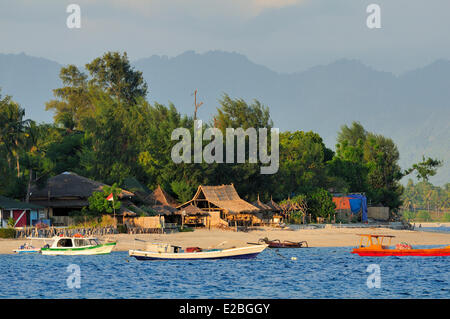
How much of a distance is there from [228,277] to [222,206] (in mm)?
31519

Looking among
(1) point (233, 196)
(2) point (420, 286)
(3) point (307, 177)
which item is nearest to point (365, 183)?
(3) point (307, 177)

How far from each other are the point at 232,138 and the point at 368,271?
138ft

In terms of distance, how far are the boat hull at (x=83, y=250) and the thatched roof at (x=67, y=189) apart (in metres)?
17.1

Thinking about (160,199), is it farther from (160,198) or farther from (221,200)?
(221,200)

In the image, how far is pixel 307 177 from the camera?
87.8 meters

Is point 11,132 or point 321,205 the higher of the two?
point 11,132

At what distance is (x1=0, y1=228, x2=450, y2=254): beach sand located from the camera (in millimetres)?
49625

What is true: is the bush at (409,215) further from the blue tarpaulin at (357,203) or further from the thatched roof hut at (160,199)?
the thatched roof hut at (160,199)

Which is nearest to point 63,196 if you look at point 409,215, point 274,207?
point 274,207

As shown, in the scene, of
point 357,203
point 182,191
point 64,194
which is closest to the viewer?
point 64,194

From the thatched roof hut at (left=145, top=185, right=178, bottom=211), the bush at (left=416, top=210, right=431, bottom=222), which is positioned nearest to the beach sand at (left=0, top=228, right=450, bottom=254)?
the thatched roof hut at (left=145, top=185, right=178, bottom=211)

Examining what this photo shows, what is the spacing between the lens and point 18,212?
2254 inches

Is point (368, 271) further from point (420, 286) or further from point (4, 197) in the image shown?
point (4, 197)

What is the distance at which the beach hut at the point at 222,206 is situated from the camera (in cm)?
6769
